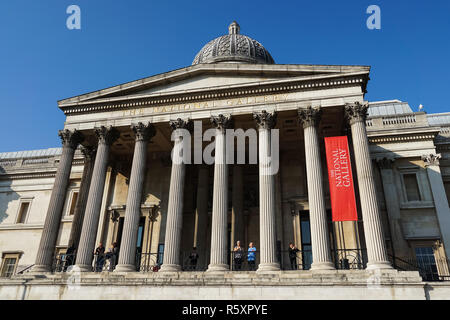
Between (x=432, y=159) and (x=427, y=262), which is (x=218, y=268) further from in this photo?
(x=432, y=159)

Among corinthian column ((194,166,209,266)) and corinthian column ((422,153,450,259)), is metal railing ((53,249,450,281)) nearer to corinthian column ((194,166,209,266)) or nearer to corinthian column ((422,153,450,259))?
corinthian column ((194,166,209,266))

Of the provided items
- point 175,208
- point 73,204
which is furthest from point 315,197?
point 73,204

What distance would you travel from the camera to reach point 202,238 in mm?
21391

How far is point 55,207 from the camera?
760 inches

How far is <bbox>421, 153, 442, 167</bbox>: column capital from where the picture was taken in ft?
76.3

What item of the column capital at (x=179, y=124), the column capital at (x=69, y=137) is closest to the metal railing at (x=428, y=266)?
the column capital at (x=179, y=124)

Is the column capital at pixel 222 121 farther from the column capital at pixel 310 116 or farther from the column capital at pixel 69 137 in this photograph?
the column capital at pixel 69 137

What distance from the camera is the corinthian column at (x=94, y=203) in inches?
698

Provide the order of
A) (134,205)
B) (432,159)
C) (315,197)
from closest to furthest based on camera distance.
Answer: (315,197)
(134,205)
(432,159)

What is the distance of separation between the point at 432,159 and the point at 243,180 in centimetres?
1237
